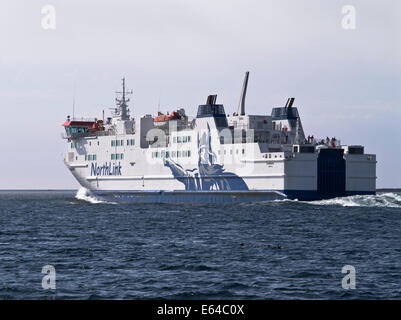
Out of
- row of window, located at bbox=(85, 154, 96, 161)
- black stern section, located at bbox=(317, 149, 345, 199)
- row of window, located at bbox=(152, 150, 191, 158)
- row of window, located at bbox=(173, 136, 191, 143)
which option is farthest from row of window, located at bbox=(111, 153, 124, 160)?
black stern section, located at bbox=(317, 149, 345, 199)

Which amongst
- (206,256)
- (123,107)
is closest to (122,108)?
(123,107)

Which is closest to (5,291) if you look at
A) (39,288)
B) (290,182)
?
(39,288)

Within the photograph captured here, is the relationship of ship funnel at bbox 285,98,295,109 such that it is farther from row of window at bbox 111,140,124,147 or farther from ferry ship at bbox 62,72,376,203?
row of window at bbox 111,140,124,147

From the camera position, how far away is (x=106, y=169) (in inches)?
3098

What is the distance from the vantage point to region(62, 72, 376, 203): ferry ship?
199 feet

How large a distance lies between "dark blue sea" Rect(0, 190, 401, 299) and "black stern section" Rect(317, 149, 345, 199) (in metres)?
11.1

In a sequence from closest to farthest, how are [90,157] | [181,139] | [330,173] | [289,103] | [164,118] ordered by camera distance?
[330,173], [181,139], [289,103], [164,118], [90,157]

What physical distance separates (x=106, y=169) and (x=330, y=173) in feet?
91.8

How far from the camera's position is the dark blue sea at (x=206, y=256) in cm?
2116

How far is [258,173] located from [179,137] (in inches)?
476

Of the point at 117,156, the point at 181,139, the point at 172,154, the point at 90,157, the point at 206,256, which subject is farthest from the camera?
the point at 90,157

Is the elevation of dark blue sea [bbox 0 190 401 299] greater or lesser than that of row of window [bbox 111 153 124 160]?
lesser

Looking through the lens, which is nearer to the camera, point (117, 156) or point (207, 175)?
point (207, 175)

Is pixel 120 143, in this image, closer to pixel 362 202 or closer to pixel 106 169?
pixel 106 169
